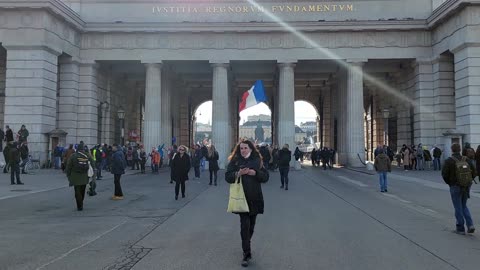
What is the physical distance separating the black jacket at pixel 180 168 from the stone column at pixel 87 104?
828 inches

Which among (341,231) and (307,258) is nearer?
(307,258)

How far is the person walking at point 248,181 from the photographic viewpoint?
568cm

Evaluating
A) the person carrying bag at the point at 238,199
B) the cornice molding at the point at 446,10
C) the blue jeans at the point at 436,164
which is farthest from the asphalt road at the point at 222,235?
the cornice molding at the point at 446,10

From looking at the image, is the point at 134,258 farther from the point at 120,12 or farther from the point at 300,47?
the point at 120,12

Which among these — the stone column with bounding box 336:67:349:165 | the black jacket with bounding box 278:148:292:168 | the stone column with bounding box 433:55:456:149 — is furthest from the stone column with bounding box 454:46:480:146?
the black jacket with bounding box 278:148:292:168

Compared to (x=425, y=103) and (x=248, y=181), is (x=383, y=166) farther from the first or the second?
(x=425, y=103)

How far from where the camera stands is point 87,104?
3288 cm

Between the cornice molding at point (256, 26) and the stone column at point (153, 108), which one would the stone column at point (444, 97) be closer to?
the cornice molding at point (256, 26)

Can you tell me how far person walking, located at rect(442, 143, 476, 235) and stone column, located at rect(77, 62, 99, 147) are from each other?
2907 cm

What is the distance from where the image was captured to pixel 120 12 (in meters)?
34.5

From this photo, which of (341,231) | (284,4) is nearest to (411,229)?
(341,231)

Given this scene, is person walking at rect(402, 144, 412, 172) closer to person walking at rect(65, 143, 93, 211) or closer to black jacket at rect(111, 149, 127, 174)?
black jacket at rect(111, 149, 127, 174)

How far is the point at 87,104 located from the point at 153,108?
506 cm

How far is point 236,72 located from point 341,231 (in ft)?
108
